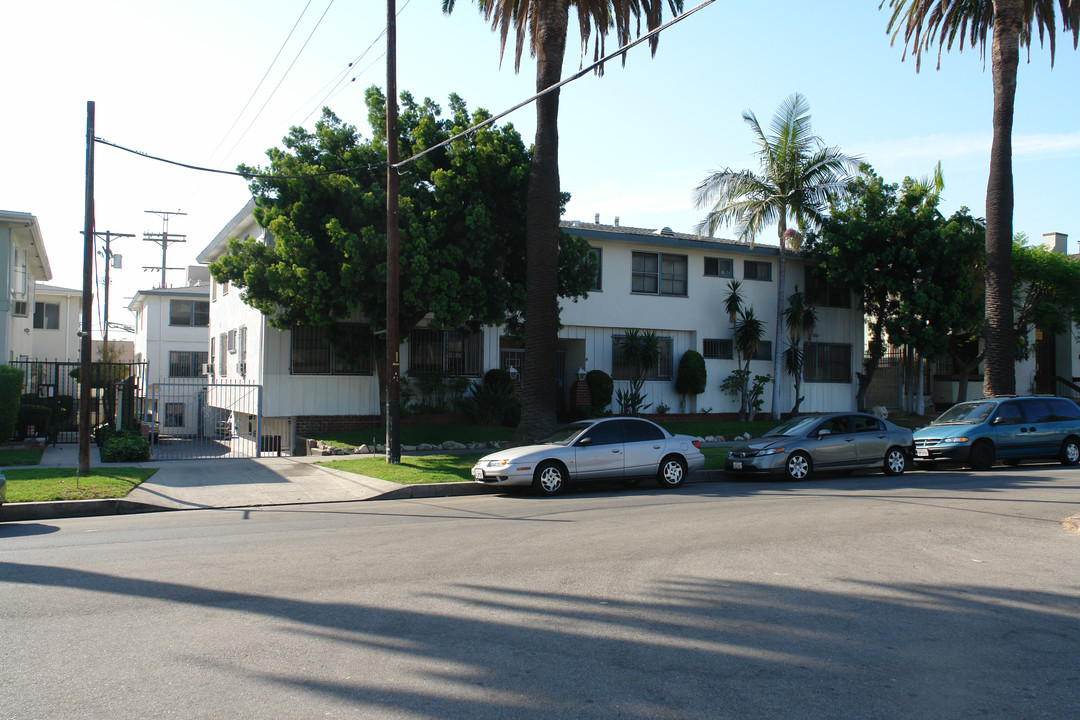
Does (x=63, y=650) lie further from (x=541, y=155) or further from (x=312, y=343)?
(x=312, y=343)

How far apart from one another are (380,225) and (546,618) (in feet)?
50.4

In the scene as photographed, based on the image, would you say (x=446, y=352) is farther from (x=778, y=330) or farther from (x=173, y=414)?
(x=173, y=414)

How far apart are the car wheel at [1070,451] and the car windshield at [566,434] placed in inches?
447

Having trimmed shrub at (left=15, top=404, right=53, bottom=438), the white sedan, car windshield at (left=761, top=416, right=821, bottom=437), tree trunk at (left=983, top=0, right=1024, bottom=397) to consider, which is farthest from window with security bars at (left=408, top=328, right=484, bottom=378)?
tree trunk at (left=983, top=0, right=1024, bottom=397)

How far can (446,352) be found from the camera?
80.3 ft

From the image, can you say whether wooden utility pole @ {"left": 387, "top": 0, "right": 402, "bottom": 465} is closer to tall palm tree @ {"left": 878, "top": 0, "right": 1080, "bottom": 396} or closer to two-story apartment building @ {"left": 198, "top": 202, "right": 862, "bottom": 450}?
two-story apartment building @ {"left": 198, "top": 202, "right": 862, "bottom": 450}

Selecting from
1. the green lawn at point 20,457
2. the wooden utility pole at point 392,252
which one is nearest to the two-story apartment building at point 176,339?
the green lawn at point 20,457

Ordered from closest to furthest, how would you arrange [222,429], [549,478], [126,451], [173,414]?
[549,478]
[126,451]
[222,429]
[173,414]

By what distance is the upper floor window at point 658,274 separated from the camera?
27.7m

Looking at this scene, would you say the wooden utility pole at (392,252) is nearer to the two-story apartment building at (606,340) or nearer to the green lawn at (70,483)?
the green lawn at (70,483)

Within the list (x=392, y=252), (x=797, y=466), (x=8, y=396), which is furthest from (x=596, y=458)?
(x=8, y=396)

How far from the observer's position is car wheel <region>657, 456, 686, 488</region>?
617 inches

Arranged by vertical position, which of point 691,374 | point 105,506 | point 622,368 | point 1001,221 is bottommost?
point 105,506

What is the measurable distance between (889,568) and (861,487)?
7.52 meters
